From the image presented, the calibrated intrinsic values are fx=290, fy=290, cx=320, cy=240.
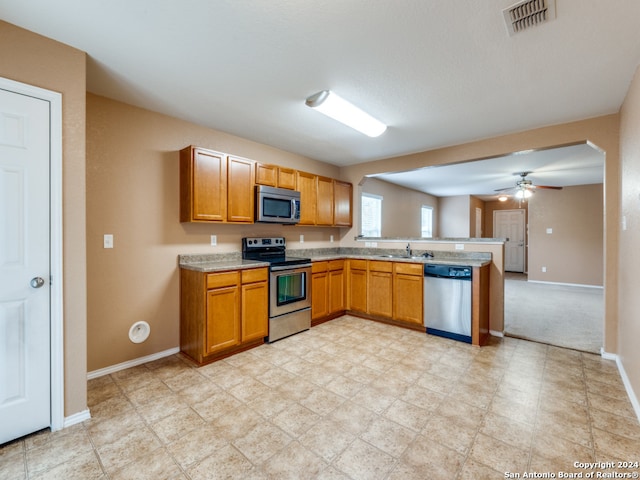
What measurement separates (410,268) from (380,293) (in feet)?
1.97

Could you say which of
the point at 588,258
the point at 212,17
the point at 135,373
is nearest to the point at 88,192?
the point at 135,373

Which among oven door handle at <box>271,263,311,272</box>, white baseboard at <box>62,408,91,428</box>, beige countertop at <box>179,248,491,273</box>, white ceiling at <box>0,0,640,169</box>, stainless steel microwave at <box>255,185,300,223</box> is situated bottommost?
white baseboard at <box>62,408,91,428</box>

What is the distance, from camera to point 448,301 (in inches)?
138

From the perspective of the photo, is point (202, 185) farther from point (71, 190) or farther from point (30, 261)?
point (30, 261)

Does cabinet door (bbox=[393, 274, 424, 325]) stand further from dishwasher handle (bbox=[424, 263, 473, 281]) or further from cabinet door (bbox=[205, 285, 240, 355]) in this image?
cabinet door (bbox=[205, 285, 240, 355])

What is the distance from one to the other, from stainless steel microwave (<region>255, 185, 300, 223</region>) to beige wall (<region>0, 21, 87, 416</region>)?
1.77 m

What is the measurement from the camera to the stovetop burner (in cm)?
362

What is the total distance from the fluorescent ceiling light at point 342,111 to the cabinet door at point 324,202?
1.46 m

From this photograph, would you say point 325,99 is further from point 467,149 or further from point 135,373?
point 135,373

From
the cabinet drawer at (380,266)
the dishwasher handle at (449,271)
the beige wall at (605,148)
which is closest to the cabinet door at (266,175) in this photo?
the cabinet drawer at (380,266)

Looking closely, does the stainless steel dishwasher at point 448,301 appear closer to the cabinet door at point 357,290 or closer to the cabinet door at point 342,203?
the cabinet door at point 357,290

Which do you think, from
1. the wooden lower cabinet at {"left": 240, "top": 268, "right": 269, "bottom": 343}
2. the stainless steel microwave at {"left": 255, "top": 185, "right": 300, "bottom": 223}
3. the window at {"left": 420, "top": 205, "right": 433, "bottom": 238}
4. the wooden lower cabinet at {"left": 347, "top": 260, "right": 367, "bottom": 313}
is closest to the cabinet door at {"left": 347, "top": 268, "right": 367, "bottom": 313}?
the wooden lower cabinet at {"left": 347, "top": 260, "right": 367, "bottom": 313}

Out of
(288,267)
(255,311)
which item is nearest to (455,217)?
(288,267)

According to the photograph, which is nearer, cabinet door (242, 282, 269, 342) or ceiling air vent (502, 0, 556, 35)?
ceiling air vent (502, 0, 556, 35)
